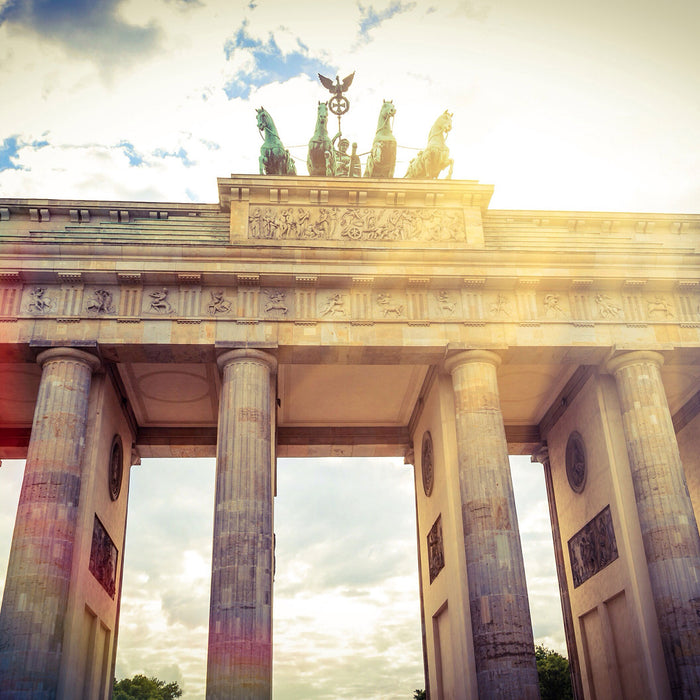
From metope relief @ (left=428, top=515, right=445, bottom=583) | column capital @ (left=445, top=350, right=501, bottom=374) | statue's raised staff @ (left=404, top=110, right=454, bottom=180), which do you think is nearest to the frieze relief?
column capital @ (left=445, top=350, right=501, bottom=374)

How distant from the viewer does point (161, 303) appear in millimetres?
21109

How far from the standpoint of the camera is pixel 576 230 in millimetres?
24766

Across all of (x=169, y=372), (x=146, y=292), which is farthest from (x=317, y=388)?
(x=146, y=292)

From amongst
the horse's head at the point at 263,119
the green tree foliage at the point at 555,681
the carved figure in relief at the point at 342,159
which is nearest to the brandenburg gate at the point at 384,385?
the horse's head at the point at 263,119

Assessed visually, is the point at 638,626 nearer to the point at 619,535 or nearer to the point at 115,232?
the point at 619,535

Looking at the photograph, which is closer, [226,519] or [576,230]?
[226,519]

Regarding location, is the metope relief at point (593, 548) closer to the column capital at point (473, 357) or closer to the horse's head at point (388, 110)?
the column capital at point (473, 357)

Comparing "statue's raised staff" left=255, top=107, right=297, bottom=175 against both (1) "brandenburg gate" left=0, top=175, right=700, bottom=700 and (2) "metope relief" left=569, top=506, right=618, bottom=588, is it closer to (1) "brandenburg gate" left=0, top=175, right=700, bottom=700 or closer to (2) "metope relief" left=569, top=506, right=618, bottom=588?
(1) "brandenburg gate" left=0, top=175, right=700, bottom=700

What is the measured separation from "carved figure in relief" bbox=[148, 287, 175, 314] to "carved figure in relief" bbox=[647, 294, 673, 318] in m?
14.0

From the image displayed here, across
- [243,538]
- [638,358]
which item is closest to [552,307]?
[638,358]

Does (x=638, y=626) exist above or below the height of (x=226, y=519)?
below

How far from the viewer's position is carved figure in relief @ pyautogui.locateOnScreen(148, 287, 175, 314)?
21000mm

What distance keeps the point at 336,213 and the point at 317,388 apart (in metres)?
6.12

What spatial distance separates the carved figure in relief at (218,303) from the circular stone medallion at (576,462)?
1219 cm
